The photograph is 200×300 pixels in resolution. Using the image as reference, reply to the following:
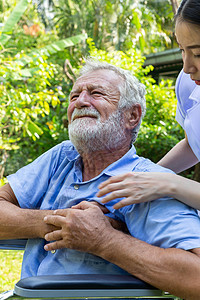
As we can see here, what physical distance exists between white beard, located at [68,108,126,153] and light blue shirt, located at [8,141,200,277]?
12 cm

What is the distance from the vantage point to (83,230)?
1.83 m

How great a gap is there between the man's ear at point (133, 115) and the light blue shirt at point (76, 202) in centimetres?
18

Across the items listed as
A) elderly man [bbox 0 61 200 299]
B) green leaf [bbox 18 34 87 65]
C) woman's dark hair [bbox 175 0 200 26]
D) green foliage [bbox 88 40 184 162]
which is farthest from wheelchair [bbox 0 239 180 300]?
green foliage [bbox 88 40 184 162]

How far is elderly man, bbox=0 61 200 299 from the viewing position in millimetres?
1733

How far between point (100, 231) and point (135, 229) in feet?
0.78

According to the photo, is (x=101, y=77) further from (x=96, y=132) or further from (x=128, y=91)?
(x=96, y=132)

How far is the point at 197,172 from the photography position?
6.83 m

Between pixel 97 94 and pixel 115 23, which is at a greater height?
pixel 97 94

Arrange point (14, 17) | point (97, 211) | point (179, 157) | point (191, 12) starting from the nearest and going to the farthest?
point (191, 12)
point (97, 211)
point (179, 157)
point (14, 17)

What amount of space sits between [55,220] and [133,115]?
0.88 meters

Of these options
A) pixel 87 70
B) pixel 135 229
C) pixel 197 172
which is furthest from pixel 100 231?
pixel 197 172

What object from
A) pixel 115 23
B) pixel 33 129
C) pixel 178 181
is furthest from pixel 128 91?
pixel 115 23

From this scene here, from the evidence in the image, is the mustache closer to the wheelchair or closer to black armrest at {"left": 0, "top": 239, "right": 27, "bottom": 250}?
black armrest at {"left": 0, "top": 239, "right": 27, "bottom": 250}

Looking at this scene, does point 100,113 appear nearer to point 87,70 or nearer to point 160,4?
point 87,70
